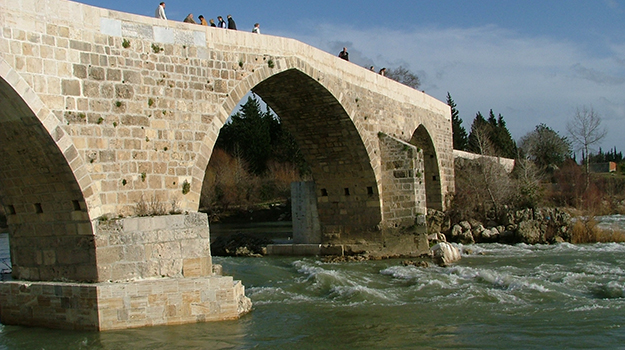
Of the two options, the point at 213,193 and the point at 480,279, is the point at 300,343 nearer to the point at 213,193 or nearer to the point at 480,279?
the point at 480,279

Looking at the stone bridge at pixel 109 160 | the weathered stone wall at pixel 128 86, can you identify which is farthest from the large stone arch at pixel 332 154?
the stone bridge at pixel 109 160

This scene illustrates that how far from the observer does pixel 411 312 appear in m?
8.41

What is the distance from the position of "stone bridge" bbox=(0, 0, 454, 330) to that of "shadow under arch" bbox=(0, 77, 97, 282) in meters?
0.02

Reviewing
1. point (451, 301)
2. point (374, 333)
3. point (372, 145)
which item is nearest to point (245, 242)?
point (372, 145)

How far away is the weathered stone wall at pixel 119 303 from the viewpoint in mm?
7121

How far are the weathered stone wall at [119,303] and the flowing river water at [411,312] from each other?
0.51ft

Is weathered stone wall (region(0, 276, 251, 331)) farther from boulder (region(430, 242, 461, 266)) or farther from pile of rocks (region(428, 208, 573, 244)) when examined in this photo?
pile of rocks (region(428, 208, 573, 244))

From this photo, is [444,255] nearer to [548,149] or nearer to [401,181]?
[401,181]

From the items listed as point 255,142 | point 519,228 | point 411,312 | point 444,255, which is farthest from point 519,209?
point 255,142

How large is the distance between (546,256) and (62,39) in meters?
11.1

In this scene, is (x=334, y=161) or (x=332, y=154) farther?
(x=334, y=161)

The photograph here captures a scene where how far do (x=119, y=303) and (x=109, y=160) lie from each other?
184 centimetres

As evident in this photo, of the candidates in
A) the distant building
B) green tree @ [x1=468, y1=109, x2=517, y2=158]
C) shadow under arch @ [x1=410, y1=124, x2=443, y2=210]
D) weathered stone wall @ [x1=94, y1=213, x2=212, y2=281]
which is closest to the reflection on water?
shadow under arch @ [x1=410, y1=124, x2=443, y2=210]

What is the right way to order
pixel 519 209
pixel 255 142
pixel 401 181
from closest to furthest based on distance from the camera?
pixel 401 181 < pixel 519 209 < pixel 255 142
